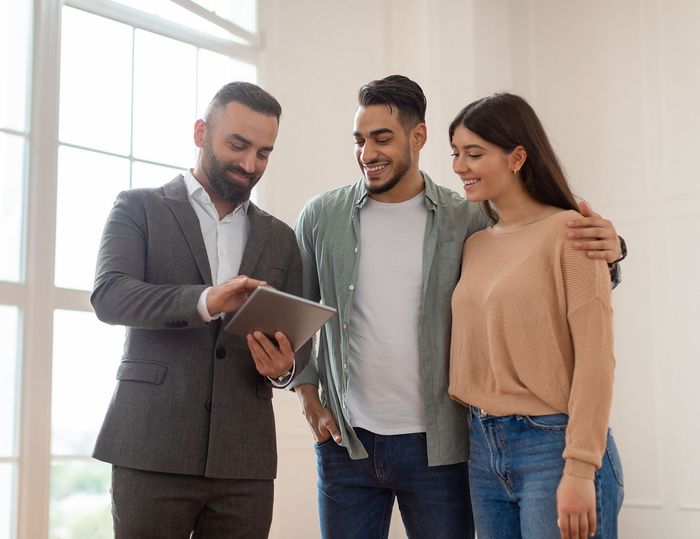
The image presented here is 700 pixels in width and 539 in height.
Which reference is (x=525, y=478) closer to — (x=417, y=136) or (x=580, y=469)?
(x=580, y=469)

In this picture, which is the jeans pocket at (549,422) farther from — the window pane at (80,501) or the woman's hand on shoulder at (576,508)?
the window pane at (80,501)

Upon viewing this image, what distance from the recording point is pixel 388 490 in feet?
7.35

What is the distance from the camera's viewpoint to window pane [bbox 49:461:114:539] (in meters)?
3.20

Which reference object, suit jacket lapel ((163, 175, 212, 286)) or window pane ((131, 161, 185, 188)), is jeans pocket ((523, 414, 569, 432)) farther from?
window pane ((131, 161, 185, 188))

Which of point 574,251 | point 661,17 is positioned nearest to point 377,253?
point 574,251

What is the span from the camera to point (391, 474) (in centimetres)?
215

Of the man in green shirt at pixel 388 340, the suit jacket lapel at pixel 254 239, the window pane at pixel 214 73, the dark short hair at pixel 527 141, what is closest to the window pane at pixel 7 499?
the man in green shirt at pixel 388 340

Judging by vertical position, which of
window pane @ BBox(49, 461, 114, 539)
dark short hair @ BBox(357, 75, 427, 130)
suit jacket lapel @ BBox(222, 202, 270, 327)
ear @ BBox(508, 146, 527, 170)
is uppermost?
dark short hair @ BBox(357, 75, 427, 130)

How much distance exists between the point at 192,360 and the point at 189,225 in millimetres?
307

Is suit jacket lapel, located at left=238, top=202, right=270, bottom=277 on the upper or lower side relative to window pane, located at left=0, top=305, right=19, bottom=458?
upper

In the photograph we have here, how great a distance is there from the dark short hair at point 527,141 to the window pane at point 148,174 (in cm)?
178

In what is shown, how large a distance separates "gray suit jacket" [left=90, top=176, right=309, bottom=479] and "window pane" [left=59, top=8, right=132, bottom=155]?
155 centimetres

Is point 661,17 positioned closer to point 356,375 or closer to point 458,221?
point 458,221

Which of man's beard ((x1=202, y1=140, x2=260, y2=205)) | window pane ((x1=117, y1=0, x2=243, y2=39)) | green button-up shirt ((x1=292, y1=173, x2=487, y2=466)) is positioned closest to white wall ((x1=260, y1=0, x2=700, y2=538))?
window pane ((x1=117, y1=0, x2=243, y2=39))
